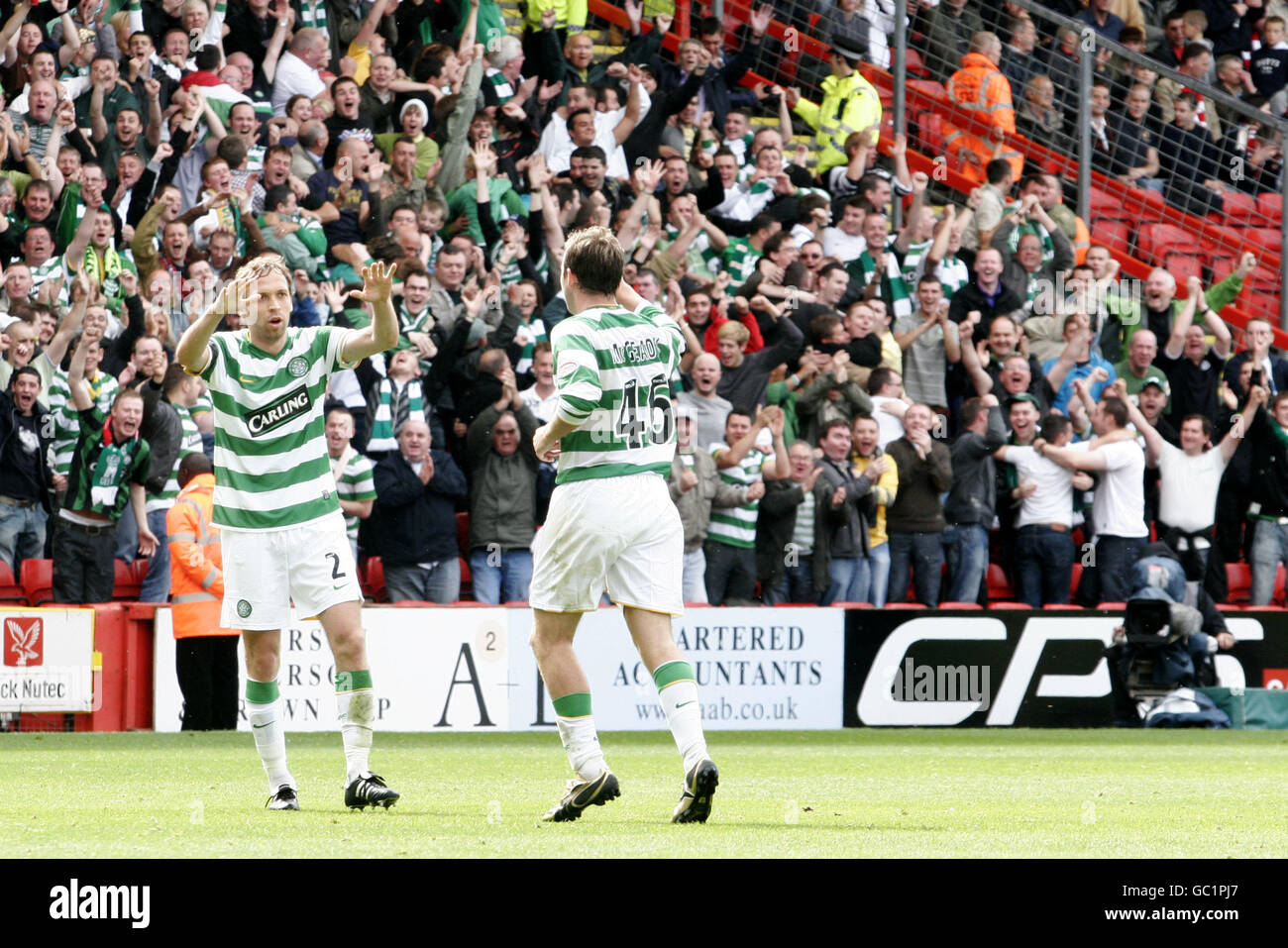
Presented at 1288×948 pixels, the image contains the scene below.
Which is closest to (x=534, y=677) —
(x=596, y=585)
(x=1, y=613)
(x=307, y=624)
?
(x=307, y=624)

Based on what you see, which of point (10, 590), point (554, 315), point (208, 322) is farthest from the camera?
point (554, 315)

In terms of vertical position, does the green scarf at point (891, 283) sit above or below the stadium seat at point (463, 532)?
above

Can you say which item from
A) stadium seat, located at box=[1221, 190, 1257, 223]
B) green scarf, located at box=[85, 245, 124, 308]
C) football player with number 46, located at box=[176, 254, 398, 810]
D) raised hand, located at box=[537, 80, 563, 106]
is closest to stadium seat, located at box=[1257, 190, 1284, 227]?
stadium seat, located at box=[1221, 190, 1257, 223]

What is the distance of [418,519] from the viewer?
48.9ft

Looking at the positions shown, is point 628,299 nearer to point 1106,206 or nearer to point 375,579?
point 375,579

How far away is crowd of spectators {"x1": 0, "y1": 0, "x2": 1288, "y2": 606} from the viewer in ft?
48.4

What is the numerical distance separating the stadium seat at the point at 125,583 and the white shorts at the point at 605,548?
7755mm

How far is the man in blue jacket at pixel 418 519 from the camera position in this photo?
48.4 ft

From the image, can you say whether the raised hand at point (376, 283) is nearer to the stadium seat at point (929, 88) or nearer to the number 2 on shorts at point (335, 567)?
the number 2 on shorts at point (335, 567)

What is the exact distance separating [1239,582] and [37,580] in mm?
10238

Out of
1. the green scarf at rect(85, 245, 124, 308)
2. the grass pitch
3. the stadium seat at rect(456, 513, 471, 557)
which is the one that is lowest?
the grass pitch

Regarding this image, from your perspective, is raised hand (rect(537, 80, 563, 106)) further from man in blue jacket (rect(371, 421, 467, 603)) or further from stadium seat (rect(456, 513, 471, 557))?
man in blue jacket (rect(371, 421, 467, 603))

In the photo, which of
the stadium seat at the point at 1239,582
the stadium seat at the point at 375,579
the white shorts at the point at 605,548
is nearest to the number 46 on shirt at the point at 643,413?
the white shorts at the point at 605,548

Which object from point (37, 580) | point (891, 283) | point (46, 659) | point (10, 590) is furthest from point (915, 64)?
point (46, 659)
